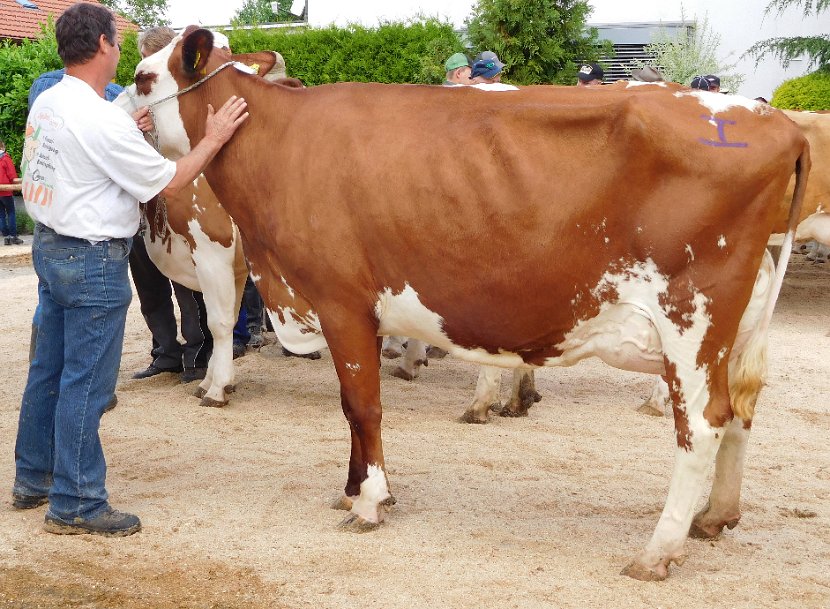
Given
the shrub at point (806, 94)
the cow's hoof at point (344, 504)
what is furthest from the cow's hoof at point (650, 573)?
the shrub at point (806, 94)

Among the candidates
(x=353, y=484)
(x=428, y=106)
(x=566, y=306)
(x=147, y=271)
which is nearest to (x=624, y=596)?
(x=566, y=306)

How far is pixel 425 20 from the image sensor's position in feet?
52.9

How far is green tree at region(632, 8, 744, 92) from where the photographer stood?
16516mm

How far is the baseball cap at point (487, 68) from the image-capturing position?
25.3 feet

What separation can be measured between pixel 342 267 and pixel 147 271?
12.1 ft

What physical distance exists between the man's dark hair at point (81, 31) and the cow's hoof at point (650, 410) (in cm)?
434

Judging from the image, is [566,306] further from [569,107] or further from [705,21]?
[705,21]

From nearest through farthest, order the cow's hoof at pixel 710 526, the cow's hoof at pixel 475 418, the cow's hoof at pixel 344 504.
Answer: the cow's hoof at pixel 710 526 → the cow's hoof at pixel 344 504 → the cow's hoof at pixel 475 418

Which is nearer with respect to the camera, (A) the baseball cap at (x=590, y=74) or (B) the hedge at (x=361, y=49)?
(A) the baseball cap at (x=590, y=74)

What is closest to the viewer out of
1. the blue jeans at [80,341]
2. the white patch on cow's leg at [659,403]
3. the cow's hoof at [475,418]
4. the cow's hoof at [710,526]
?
the blue jeans at [80,341]

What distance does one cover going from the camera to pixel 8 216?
16.9m

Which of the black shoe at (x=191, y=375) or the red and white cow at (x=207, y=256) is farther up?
the red and white cow at (x=207, y=256)

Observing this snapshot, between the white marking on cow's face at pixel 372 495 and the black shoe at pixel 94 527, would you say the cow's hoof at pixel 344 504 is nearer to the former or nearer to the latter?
the white marking on cow's face at pixel 372 495

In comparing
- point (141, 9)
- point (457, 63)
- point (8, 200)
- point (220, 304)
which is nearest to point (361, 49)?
point (8, 200)
